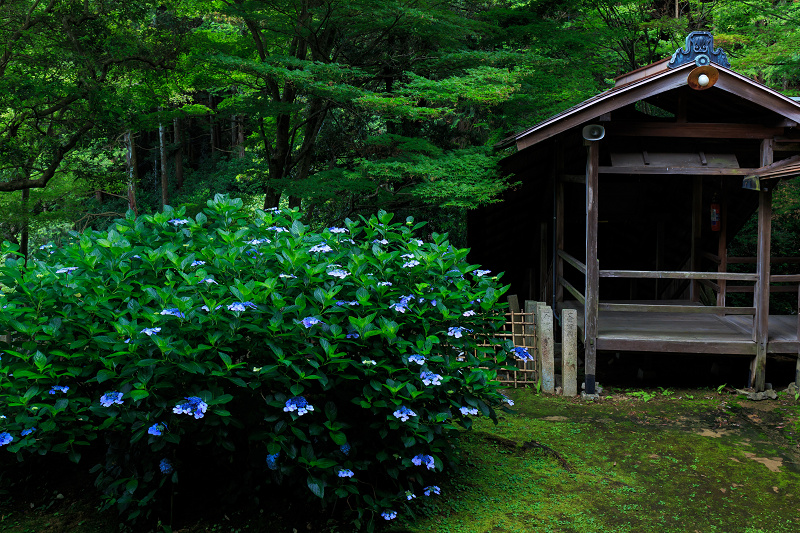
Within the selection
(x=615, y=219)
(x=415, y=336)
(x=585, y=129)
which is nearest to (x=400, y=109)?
(x=585, y=129)

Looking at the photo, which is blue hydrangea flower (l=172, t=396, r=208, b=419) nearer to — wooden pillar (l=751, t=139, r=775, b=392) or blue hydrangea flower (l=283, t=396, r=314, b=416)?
blue hydrangea flower (l=283, t=396, r=314, b=416)

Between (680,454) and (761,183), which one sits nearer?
(680,454)

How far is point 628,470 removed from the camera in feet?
20.5

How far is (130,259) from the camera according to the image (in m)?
4.93

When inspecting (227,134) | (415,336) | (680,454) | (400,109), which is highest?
(227,134)

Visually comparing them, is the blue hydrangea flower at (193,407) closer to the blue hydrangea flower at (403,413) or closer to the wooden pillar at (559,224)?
the blue hydrangea flower at (403,413)

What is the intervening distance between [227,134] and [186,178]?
4338mm

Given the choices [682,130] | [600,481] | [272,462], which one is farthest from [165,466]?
[682,130]

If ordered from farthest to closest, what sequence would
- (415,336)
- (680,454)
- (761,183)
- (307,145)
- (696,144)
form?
(307,145), (696,144), (761,183), (680,454), (415,336)

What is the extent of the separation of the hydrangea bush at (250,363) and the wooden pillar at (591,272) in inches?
172

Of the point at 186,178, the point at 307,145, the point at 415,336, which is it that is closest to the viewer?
the point at 415,336

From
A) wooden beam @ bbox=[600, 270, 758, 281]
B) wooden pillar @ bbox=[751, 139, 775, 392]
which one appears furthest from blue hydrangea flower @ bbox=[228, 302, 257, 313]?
wooden pillar @ bbox=[751, 139, 775, 392]

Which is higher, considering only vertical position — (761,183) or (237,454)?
(761,183)

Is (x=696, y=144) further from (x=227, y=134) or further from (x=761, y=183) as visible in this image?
(x=227, y=134)
